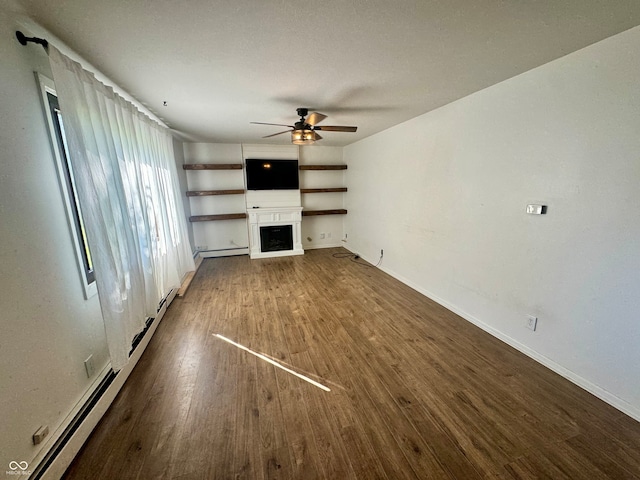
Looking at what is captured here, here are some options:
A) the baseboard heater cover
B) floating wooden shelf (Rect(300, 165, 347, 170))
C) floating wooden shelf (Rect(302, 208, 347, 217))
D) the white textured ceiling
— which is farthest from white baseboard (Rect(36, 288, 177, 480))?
floating wooden shelf (Rect(300, 165, 347, 170))

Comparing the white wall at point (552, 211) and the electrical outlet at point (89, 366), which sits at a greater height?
the white wall at point (552, 211)

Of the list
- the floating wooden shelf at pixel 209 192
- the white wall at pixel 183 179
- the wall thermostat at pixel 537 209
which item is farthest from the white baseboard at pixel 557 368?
the white wall at pixel 183 179

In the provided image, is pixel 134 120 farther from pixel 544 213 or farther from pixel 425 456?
pixel 544 213

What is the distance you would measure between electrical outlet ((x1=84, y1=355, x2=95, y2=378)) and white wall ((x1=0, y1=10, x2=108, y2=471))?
0.03 m

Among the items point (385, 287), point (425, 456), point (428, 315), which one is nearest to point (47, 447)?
point (425, 456)

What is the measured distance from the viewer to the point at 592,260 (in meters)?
1.78

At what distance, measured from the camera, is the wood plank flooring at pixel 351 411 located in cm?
136

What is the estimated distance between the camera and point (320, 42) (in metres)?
1.58

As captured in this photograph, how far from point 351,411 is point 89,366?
183 centimetres

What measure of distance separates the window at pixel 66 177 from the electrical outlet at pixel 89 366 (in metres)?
0.43

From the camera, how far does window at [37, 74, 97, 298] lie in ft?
5.03

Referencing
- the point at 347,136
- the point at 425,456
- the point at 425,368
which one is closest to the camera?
the point at 425,456

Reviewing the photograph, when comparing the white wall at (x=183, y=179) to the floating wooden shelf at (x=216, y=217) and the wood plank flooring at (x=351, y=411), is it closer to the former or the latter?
the floating wooden shelf at (x=216, y=217)

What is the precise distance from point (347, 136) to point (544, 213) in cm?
339
